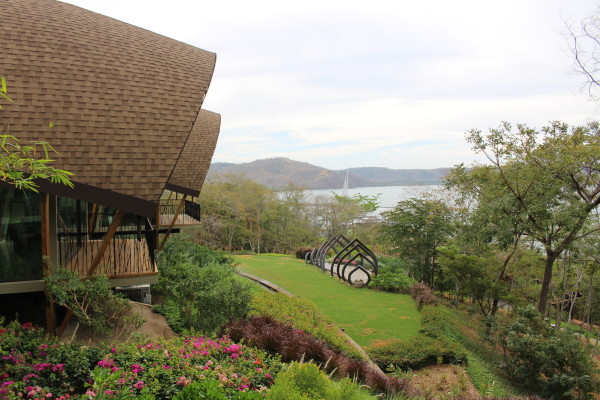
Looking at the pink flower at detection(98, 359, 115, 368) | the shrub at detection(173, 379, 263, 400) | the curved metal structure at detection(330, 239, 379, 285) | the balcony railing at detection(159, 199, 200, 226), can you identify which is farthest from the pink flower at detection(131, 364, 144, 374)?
the curved metal structure at detection(330, 239, 379, 285)

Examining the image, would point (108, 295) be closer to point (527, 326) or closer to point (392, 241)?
point (527, 326)

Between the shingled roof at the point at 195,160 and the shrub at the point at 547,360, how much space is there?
10.6 meters

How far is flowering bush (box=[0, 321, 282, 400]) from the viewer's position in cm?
537

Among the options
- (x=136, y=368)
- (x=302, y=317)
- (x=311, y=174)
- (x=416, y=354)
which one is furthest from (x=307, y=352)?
(x=311, y=174)

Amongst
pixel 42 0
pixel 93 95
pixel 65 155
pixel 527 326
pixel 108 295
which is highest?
pixel 42 0

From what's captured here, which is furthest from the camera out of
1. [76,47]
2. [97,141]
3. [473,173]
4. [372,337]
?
[473,173]

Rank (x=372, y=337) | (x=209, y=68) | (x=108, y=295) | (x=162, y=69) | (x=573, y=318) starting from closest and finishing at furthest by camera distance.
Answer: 1. (x=108, y=295)
2. (x=162, y=69)
3. (x=209, y=68)
4. (x=372, y=337)
5. (x=573, y=318)

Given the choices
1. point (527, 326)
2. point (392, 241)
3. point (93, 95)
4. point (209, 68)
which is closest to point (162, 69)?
point (209, 68)

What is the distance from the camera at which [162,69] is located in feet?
32.0

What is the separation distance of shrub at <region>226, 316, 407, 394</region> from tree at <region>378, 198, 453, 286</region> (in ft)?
41.1

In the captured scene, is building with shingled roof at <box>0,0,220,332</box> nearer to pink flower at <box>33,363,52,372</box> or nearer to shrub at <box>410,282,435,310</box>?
pink flower at <box>33,363,52,372</box>

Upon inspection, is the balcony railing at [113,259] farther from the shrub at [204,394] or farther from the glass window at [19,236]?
the shrub at [204,394]

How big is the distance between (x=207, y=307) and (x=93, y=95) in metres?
4.69

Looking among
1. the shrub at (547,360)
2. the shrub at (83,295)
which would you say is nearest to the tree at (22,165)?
the shrub at (83,295)
